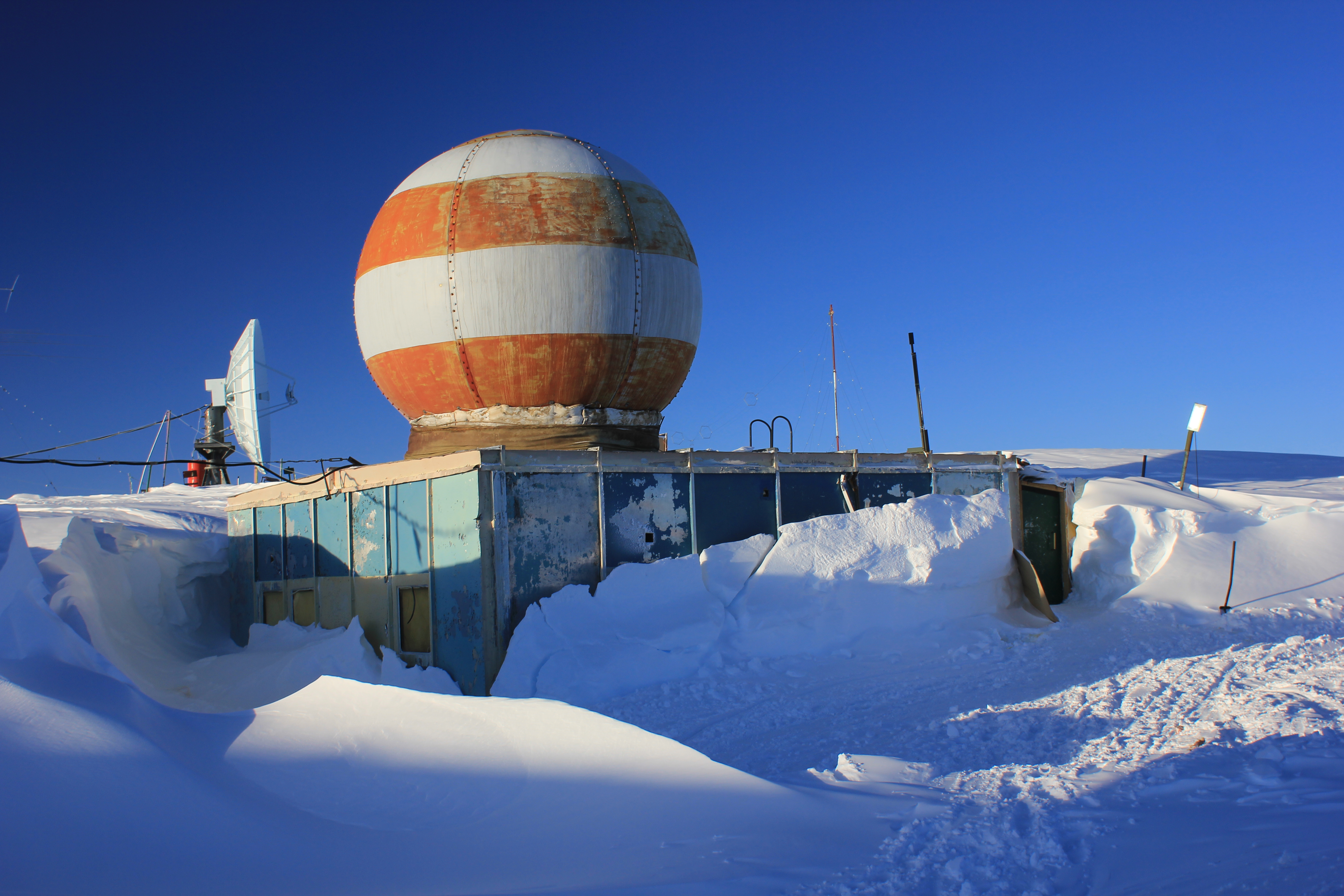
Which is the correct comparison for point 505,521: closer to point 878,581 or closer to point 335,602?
point 335,602

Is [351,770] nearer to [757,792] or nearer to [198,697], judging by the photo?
[757,792]

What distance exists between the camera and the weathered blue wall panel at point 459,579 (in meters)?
9.09

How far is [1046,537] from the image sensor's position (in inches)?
531

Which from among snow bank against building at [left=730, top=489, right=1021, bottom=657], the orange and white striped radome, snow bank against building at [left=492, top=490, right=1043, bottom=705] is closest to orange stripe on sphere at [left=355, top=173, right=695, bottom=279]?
the orange and white striped radome

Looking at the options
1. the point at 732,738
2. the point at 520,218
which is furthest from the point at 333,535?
the point at 732,738

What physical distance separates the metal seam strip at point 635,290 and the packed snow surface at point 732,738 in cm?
239

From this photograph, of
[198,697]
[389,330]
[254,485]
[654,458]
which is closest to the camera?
[198,697]

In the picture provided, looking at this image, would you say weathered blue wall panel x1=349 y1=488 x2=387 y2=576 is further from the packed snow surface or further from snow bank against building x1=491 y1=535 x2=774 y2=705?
snow bank against building x1=491 y1=535 x2=774 y2=705

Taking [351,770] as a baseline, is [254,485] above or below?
above

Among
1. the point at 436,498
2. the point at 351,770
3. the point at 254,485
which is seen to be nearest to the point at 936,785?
the point at 351,770

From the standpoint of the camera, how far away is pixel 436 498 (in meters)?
9.70

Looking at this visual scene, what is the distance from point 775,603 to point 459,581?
3.30 m

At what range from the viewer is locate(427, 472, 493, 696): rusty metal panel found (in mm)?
9070

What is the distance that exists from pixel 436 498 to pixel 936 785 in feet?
21.0
